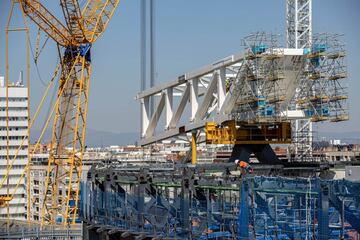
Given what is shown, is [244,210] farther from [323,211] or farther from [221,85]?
[221,85]

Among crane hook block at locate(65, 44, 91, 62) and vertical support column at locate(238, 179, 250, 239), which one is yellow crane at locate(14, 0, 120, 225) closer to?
crane hook block at locate(65, 44, 91, 62)

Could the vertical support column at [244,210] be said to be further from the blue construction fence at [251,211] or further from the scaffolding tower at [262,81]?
the scaffolding tower at [262,81]

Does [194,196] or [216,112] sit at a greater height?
[216,112]

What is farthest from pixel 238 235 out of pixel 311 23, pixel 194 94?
pixel 311 23

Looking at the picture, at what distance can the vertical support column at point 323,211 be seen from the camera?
22797 millimetres

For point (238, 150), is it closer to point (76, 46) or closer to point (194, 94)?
point (194, 94)

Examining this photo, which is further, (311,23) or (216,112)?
(311,23)

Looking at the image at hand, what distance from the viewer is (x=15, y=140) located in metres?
152

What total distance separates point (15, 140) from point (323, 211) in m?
134

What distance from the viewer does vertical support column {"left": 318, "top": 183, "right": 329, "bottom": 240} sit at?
2280 cm

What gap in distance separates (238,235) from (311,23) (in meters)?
50.3

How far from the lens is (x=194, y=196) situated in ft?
101

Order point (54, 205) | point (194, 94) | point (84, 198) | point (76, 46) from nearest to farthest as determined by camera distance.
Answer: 1. point (84, 198)
2. point (194, 94)
3. point (76, 46)
4. point (54, 205)

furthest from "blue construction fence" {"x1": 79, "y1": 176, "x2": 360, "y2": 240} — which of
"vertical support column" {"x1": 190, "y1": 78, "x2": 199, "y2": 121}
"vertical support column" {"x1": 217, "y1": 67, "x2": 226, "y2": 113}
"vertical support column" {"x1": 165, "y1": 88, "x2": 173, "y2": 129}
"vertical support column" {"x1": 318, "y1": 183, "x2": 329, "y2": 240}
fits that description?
"vertical support column" {"x1": 165, "y1": 88, "x2": 173, "y2": 129}
